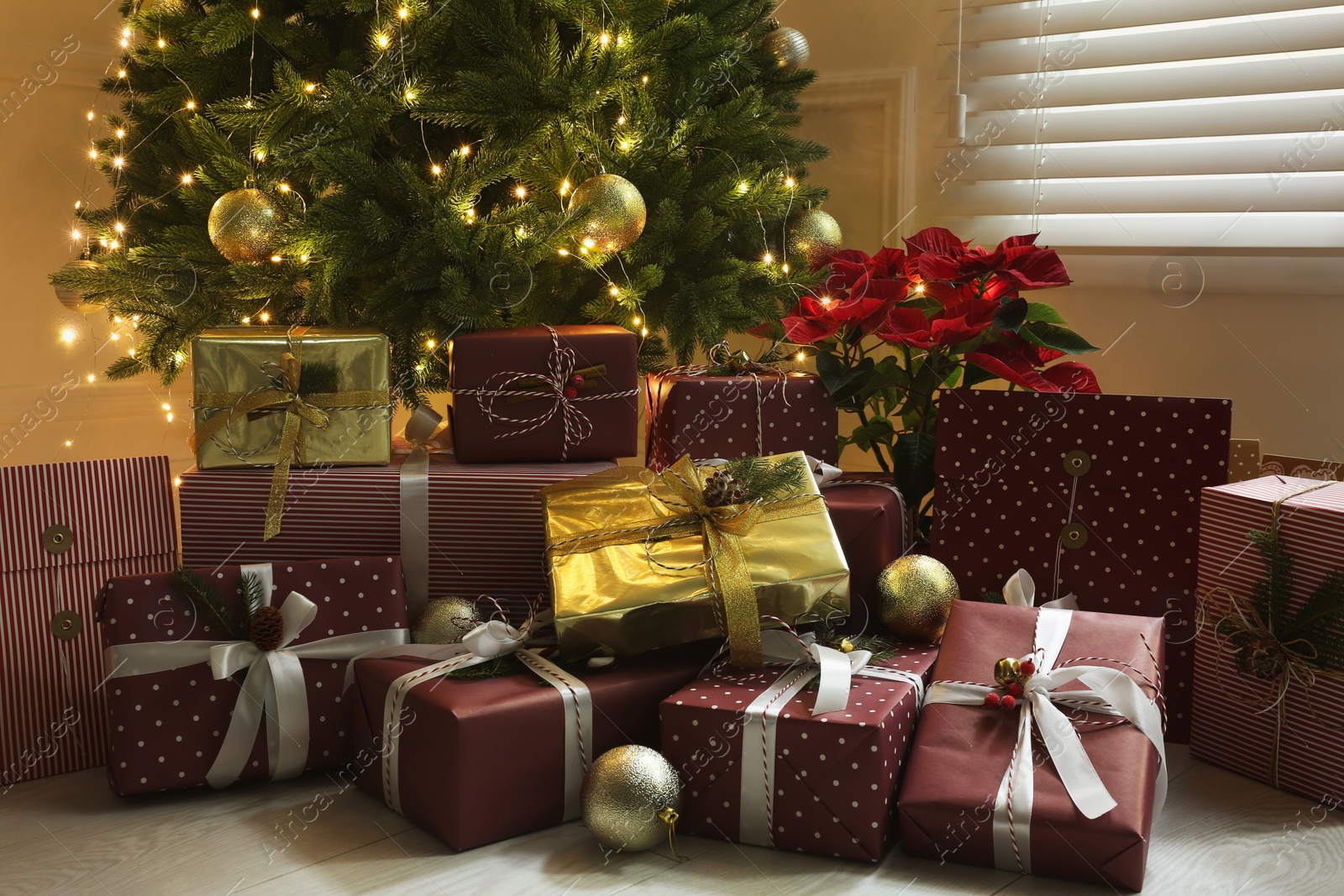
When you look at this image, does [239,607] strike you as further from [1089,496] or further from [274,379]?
[1089,496]

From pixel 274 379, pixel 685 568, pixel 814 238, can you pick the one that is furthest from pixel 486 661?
pixel 814 238

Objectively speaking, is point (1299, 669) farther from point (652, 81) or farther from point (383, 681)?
point (652, 81)

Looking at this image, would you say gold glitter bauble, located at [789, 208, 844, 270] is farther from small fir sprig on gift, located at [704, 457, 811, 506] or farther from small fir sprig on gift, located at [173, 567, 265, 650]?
small fir sprig on gift, located at [173, 567, 265, 650]

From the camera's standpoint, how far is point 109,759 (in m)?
1.19

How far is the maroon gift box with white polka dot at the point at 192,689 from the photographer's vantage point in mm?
1169

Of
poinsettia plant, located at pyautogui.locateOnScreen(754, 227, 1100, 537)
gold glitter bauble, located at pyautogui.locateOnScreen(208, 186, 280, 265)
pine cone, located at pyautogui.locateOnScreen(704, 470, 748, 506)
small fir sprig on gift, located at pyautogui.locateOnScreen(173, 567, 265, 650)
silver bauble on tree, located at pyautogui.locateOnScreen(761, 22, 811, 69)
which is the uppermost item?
silver bauble on tree, located at pyautogui.locateOnScreen(761, 22, 811, 69)

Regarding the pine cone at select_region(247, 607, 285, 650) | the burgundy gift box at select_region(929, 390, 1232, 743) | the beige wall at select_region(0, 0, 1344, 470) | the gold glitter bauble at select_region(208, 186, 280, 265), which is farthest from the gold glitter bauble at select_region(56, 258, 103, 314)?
the burgundy gift box at select_region(929, 390, 1232, 743)

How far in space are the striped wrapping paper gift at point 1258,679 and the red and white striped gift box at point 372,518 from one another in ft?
2.54

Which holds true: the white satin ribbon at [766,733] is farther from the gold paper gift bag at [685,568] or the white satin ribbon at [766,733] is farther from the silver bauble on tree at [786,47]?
the silver bauble on tree at [786,47]

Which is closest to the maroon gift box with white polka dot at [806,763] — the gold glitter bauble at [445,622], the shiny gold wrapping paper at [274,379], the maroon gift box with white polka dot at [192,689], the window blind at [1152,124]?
the gold glitter bauble at [445,622]

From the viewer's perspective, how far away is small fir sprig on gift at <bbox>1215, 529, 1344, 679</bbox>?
111cm

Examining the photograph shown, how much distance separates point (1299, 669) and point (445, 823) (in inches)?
35.8

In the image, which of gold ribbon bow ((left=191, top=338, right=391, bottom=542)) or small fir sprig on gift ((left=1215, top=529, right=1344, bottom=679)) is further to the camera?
gold ribbon bow ((left=191, top=338, right=391, bottom=542))

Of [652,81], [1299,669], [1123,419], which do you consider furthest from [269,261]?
[1299,669]
